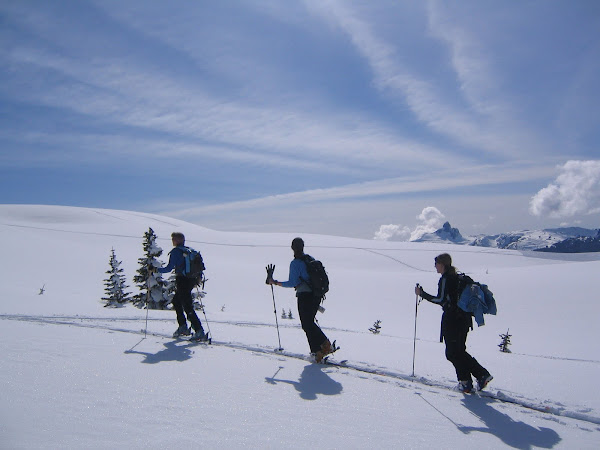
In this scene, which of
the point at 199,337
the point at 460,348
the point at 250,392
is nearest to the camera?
→ the point at 250,392

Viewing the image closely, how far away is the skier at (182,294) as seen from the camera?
778cm

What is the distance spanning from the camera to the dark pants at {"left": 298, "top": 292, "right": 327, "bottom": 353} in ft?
21.8

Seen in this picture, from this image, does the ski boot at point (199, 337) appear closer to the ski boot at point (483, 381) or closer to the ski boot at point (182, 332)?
the ski boot at point (182, 332)

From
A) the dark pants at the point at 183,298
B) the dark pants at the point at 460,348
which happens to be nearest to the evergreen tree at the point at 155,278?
the dark pants at the point at 183,298

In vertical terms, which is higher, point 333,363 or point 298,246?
point 298,246

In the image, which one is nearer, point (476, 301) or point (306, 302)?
point (476, 301)

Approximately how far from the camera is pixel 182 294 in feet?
26.4

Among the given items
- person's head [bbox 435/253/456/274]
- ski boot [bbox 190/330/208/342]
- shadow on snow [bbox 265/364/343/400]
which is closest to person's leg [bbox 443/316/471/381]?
person's head [bbox 435/253/456/274]

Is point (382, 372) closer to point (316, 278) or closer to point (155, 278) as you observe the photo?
point (316, 278)

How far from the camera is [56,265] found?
30.9 meters

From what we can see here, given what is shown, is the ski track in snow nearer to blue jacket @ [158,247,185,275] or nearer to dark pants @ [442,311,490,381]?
dark pants @ [442,311,490,381]

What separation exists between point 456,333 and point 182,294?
5.37m

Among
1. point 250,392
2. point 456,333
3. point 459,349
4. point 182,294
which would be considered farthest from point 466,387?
point 182,294

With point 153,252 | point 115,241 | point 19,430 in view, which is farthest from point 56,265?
point 19,430
